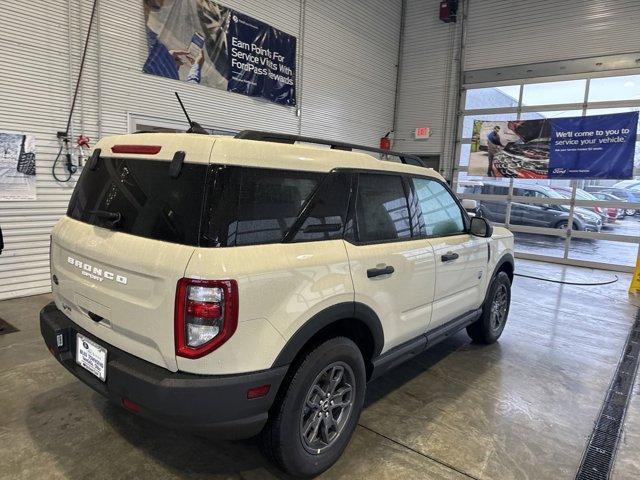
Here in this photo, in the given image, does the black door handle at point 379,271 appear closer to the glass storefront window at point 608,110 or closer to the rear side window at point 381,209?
the rear side window at point 381,209

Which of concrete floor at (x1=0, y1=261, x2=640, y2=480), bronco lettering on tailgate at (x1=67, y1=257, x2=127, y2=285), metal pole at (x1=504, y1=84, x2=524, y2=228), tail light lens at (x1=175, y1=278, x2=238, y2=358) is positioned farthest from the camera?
metal pole at (x1=504, y1=84, x2=524, y2=228)

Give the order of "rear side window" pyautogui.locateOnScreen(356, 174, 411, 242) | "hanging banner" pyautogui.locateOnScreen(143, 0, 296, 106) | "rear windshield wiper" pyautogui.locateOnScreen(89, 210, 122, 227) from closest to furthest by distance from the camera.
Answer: "rear windshield wiper" pyautogui.locateOnScreen(89, 210, 122, 227) → "rear side window" pyautogui.locateOnScreen(356, 174, 411, 242) → "hanging banner" pyautogui.locateOnScreen(143, 0, 296, 106)

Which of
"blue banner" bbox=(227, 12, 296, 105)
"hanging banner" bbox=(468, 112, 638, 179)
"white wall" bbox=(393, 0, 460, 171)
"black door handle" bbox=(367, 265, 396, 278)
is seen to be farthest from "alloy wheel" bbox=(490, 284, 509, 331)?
"white wall" bbox=(393, 0, 460, 171)

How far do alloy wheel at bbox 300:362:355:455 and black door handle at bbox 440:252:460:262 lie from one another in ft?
3.33

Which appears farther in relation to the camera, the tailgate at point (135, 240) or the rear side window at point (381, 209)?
the rear side window at point (381, 209)

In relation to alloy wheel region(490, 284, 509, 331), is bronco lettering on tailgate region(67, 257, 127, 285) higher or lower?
higher

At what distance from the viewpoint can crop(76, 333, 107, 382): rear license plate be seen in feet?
5.99

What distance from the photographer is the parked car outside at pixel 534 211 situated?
848 centimetres

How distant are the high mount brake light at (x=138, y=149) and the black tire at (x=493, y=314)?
290cm

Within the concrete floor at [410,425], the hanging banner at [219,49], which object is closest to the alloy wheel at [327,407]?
the concrete floor at [410,425]

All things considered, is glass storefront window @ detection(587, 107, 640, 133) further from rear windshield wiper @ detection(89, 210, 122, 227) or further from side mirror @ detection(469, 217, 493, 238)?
rear windshield wiper @ detection(89, 210, 122, 227)

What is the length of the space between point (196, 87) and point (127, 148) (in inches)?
185

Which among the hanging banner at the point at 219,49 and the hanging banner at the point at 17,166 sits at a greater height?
the hanging banner at the point at 219,49

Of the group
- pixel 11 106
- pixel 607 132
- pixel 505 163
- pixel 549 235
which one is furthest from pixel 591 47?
pixel 11 106
